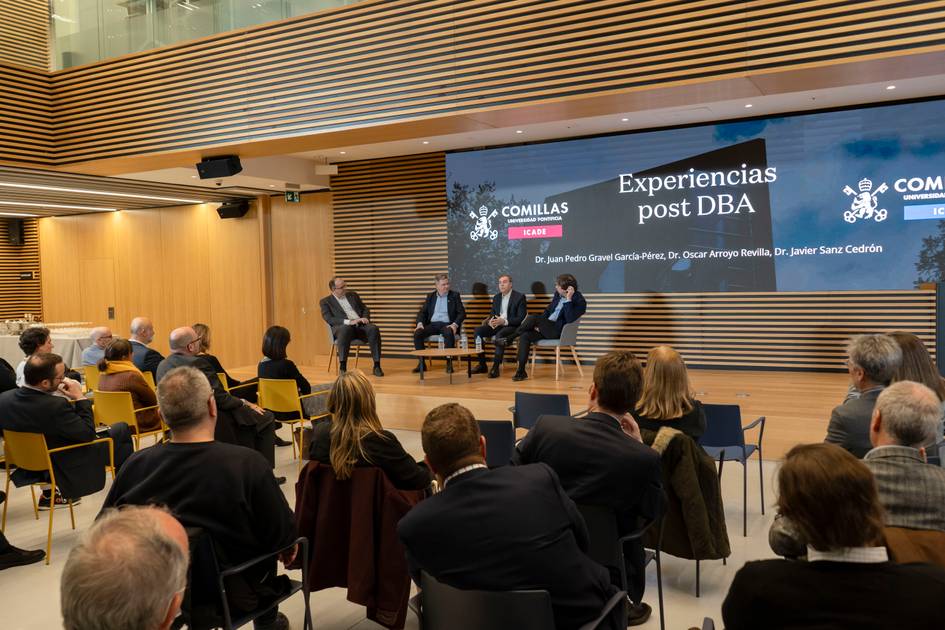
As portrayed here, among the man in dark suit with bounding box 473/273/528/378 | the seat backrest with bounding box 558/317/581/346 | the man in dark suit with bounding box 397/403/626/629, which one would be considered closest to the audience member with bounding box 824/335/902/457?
the man in dark suit with bounding box 397/403/626/629

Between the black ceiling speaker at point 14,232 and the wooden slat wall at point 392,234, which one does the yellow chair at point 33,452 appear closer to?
the wooden slat wall at point 392,234

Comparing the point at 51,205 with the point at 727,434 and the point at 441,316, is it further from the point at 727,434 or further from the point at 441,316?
→ the point at 727,434

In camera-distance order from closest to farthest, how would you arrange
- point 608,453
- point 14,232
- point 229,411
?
point 608,453 → point 229,411 → point 14,232

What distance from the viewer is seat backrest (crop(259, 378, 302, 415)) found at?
621cm

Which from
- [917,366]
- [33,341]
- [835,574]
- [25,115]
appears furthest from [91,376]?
[835,574]

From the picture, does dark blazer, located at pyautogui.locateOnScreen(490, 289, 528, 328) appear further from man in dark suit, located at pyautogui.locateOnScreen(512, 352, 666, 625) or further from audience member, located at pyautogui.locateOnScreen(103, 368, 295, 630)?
audience member, located at pyautogui.locateOnScreen(103, 368, 295, 630)

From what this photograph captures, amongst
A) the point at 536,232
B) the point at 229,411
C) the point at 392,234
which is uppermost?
the point at 392,234

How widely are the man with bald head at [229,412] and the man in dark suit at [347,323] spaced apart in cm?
394

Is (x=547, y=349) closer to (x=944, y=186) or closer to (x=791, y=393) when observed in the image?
(x=791, y=393)

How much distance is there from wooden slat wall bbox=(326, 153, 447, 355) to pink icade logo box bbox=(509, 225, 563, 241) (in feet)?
4.01

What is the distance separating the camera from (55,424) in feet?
14.8

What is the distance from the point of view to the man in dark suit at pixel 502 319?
9.41 metres

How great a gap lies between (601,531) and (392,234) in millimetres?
9147

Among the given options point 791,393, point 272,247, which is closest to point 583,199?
point 791,393
